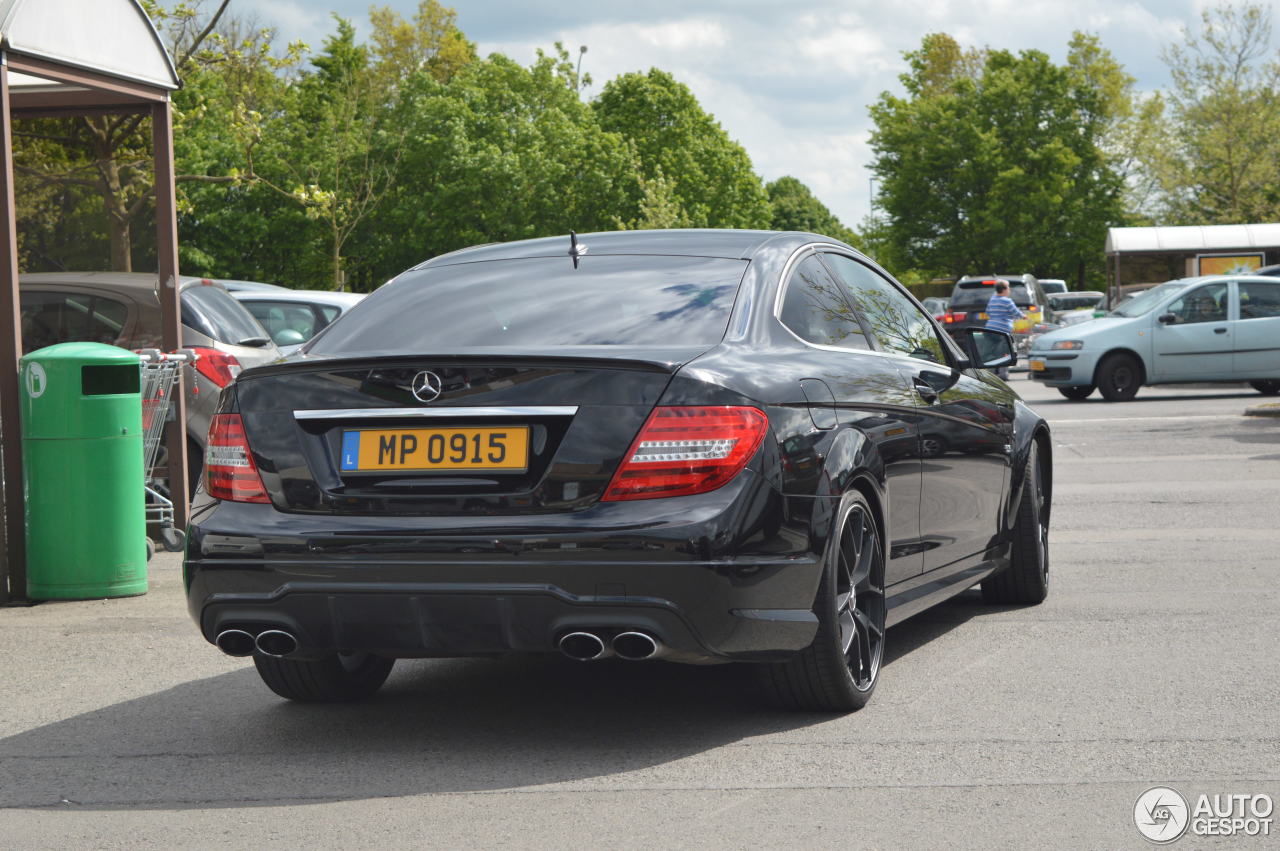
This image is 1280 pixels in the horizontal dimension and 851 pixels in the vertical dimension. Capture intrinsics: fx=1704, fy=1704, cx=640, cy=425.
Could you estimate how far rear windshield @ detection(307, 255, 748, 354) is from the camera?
16.6 feet

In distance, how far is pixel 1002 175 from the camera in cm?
6462

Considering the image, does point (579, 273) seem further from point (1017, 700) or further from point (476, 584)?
point (1017, 700)

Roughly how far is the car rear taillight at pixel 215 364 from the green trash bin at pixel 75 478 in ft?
9.39

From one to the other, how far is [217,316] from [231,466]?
691 centimetres

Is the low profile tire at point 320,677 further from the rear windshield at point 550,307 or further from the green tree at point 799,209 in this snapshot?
the green tree at point 799,209

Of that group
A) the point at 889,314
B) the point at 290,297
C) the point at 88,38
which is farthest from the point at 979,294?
the point at 889,314

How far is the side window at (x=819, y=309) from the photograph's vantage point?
5.48 m

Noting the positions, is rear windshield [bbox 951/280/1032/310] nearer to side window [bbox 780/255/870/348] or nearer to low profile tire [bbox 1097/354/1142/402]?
low profile tire [bbox 1097/354/1142/402]

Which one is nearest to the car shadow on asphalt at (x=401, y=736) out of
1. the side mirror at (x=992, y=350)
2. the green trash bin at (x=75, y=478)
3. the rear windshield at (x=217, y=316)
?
the side mirror at (x=992, y=350)

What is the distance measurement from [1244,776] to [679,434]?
1.71 meters

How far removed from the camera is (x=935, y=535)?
241 inches

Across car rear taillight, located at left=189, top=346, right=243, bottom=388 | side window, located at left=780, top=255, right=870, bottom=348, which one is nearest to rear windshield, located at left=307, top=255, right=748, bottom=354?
side window, located at left=780, top=255, right=870, bottom=348

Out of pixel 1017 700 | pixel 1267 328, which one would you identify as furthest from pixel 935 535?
pixel 1267 328

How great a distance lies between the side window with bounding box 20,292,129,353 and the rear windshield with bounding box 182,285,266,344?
0.61 metres
